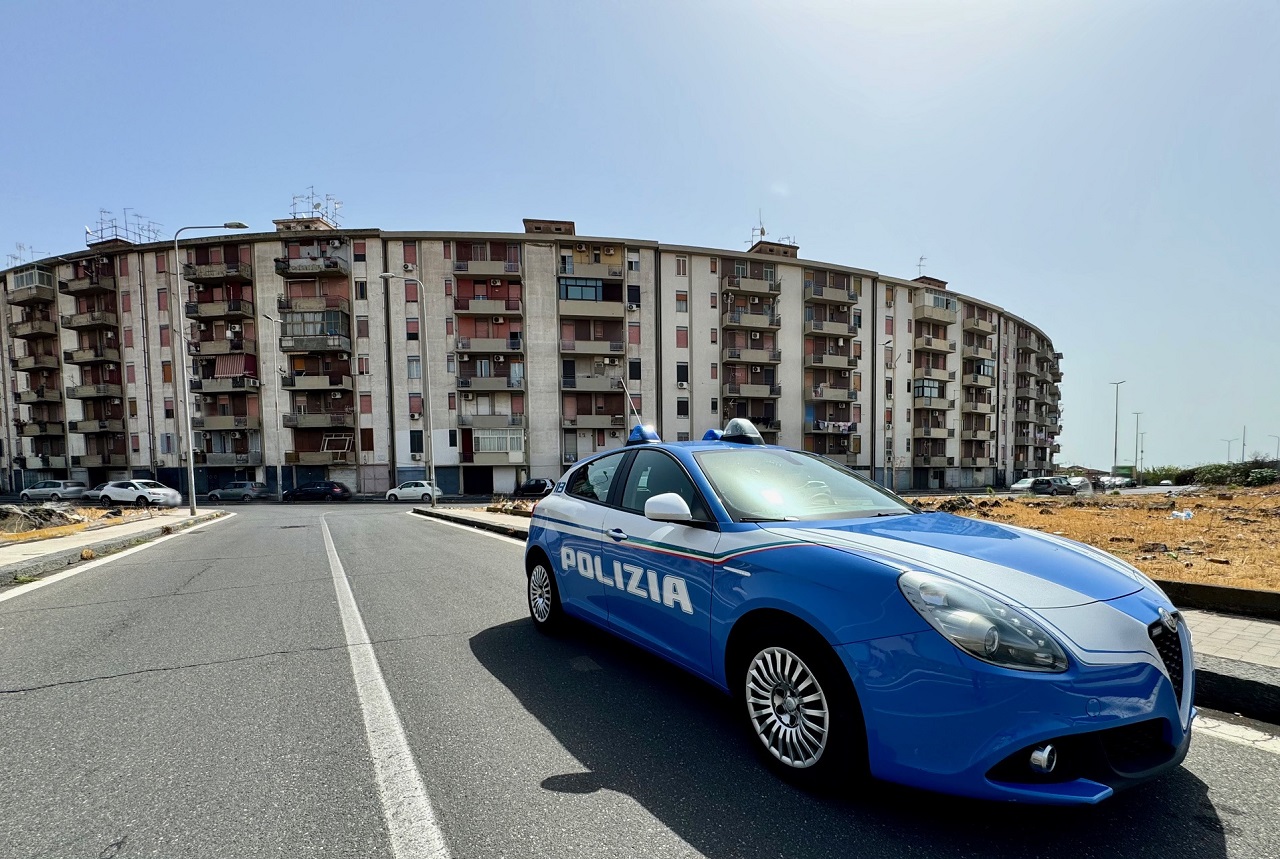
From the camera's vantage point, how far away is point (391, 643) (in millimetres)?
4410

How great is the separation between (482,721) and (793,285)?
47.5 meters

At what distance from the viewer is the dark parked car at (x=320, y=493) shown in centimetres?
3575

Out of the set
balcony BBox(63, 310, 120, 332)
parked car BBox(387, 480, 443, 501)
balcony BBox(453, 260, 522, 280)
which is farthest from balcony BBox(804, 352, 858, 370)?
balcony BBox(63, 310, 120, 332)

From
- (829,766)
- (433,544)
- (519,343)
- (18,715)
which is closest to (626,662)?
(829,766)

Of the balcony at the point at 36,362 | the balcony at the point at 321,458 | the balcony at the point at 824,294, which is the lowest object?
the balcony at the point at 321,458

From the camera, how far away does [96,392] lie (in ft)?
136

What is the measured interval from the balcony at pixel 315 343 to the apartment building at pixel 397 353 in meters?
0.14

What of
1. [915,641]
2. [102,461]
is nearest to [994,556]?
[915,641]

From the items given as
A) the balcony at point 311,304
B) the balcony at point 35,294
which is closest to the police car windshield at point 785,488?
the balcony at point 311,304

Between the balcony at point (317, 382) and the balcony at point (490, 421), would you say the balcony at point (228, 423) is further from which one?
the balcony at point (490, 421)

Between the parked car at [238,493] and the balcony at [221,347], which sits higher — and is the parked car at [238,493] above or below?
below

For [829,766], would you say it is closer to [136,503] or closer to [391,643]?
[391,643]

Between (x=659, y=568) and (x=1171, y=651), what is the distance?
7.20 ft

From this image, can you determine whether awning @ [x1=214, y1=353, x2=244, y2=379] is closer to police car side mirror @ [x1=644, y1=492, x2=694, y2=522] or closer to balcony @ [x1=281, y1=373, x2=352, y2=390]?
balcony @ [x1=281, y1=373, x2=352, y2=390]
